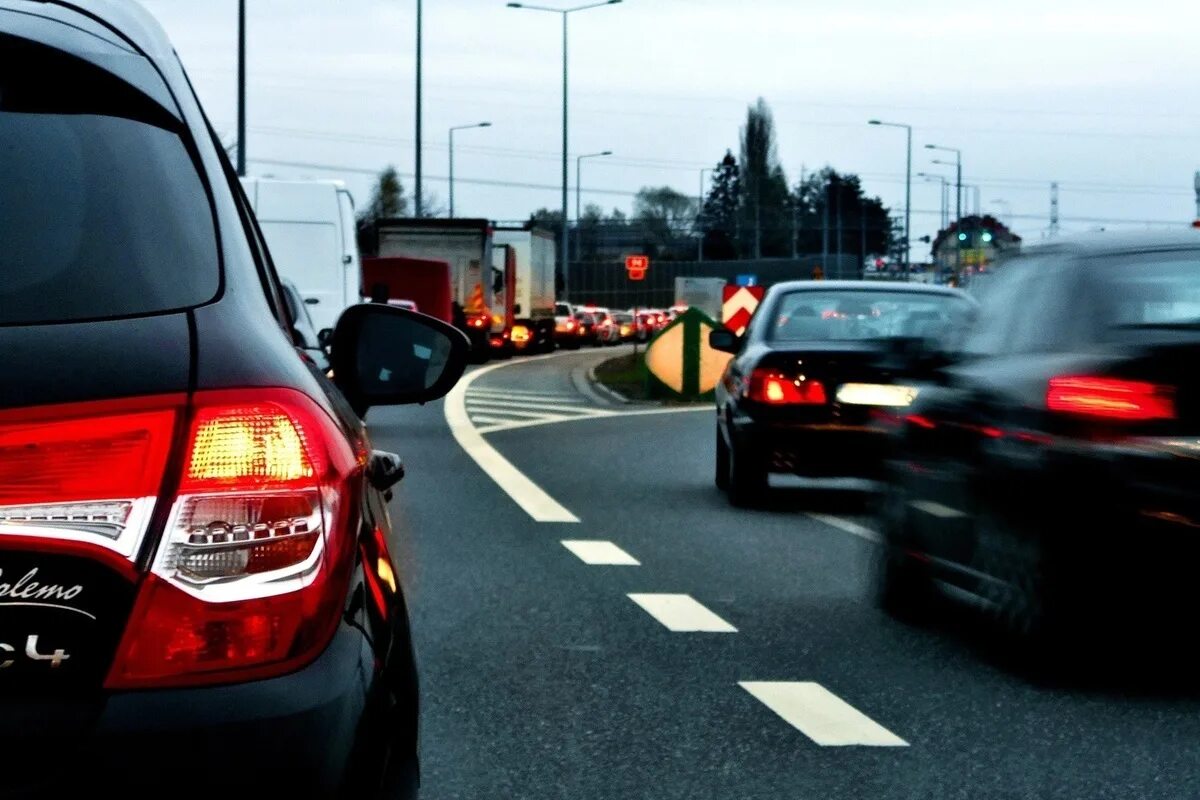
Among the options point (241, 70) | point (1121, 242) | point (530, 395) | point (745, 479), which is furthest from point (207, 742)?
point (241, 70)

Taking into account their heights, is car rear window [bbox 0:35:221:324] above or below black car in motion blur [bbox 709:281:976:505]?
above

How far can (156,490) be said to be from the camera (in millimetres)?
2434

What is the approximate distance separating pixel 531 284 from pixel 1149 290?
5006cm

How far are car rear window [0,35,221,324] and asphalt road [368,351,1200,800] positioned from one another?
2892 millimetres

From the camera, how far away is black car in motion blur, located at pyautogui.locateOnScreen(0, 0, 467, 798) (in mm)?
2359

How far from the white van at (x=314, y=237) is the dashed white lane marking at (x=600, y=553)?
1325cm

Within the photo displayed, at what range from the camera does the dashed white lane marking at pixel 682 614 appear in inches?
328

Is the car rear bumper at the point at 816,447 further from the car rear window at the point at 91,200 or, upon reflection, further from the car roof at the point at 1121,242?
the car rear window at the point at 91,200

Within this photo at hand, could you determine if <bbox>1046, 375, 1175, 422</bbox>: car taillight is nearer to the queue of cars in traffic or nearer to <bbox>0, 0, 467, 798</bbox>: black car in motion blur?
the queue of cars in traffic

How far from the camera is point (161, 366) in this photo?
8.21 feet

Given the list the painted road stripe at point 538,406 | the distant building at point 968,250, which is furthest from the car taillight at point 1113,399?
the distant building at point 968,250

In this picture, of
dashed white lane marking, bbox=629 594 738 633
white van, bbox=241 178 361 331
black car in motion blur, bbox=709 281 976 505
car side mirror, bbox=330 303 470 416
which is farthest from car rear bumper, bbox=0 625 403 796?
white van, bbox=241 178 361 331

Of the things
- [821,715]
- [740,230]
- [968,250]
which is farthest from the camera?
[740,230]

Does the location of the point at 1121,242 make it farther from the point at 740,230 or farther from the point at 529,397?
the point at 740,230
